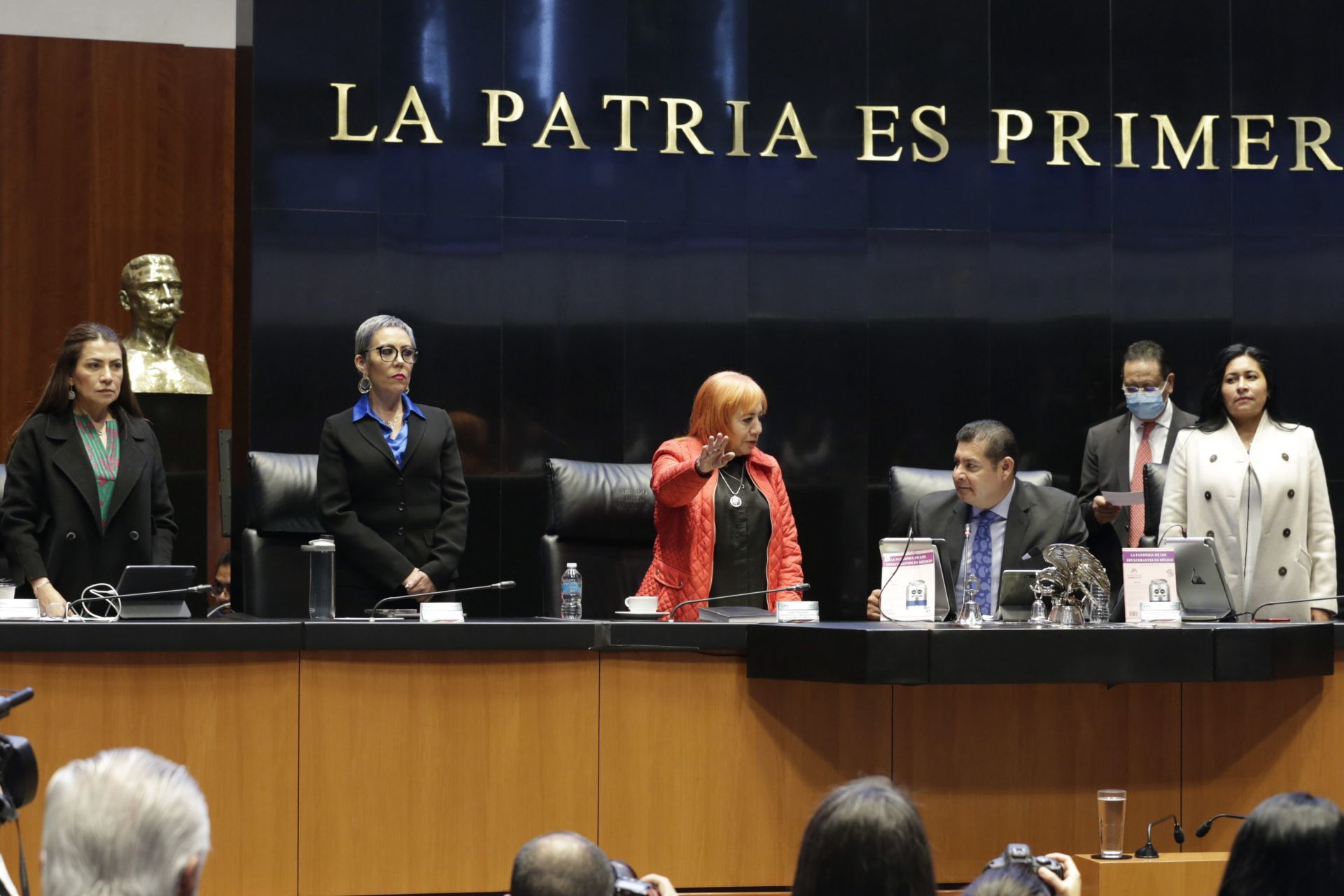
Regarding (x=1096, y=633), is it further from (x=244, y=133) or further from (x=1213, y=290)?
(x=244, y=133)

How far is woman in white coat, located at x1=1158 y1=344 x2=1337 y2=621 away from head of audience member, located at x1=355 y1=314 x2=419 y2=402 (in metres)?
2.30

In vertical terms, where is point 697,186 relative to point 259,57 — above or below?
below

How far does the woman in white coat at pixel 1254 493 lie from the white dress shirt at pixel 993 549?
79cm

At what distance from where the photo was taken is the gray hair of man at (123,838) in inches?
67.5

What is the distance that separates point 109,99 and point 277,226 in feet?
7.05

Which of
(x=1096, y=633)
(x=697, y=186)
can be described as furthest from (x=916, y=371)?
(x=1096, y=633)

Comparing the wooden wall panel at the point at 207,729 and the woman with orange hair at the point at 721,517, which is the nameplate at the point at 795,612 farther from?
the wooden wall panel at the point at 207,729

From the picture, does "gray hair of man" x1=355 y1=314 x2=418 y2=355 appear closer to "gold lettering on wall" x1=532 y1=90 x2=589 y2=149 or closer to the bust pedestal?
"gold lettering on wall" x1=532 y1=90 x2=589 y2=149

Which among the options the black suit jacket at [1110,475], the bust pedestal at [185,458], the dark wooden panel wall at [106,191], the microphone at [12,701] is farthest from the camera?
the dark wooden panel wall at [106,191]

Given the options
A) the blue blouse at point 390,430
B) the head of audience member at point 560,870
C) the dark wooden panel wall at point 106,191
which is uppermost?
the dark wooden panel wall at point 106,191

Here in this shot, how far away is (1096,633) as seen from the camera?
390cm

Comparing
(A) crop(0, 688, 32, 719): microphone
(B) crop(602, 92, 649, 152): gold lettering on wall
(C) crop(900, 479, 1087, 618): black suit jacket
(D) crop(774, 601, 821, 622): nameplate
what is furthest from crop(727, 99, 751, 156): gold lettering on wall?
(A) crop(0, 688, 32, 719): microphone

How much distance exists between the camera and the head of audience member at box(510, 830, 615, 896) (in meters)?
1.99

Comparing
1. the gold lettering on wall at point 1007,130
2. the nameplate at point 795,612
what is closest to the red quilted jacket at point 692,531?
the nameplate at point 795,612
